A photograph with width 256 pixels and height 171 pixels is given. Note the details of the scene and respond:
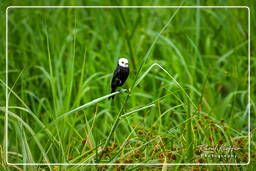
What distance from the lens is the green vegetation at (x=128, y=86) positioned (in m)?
1.54

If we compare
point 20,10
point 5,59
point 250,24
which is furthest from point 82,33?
point 250,24

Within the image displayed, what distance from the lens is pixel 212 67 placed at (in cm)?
204

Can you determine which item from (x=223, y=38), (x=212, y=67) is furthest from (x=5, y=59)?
(x=223, y=38)

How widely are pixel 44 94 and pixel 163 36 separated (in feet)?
2.11

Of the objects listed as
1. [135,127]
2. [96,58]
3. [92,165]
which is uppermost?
[96,58]

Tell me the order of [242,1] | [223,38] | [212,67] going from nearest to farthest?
[242,1] < [212,67] < [223,38]

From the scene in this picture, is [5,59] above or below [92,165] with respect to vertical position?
above

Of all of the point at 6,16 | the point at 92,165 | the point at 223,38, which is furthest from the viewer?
the point at 223,38

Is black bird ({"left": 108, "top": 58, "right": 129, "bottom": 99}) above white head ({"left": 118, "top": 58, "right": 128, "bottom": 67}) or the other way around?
the other way around

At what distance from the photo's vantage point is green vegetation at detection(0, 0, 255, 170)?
5.04ft

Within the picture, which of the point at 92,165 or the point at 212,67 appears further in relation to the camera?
the point at 212,67

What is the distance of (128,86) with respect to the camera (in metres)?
1.61

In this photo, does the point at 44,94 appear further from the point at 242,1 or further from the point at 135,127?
the point at 242,1

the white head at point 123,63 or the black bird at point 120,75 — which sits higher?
the white head at point 123,63
